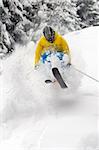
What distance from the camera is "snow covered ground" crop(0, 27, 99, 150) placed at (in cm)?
848

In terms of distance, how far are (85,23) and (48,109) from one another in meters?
16.3

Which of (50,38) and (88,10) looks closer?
(50,38)

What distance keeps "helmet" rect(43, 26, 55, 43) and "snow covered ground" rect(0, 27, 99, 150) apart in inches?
40.3

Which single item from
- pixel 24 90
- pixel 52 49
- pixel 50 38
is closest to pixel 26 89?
pixel 24 90

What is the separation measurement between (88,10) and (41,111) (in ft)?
50.9

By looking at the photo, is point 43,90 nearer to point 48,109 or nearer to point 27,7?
point 48,109

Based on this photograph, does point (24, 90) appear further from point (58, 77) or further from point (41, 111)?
point (58, 77)

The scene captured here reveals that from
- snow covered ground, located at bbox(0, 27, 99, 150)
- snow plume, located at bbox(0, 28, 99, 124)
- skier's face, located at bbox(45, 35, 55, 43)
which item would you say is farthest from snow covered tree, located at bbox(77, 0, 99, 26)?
skier's face, located at bbox(45, 35, 55, 43)

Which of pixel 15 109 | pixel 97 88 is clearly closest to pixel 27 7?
pixel 97 88

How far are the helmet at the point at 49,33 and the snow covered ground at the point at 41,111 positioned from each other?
1024 mm

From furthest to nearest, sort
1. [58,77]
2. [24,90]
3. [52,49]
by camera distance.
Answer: [24,90] → [52,49] → [58,77]

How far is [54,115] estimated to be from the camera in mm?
9844

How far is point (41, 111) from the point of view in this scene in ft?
33.5

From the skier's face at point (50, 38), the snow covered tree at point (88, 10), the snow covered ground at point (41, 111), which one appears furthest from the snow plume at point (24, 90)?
the snow covered tree at point (88, 10)
